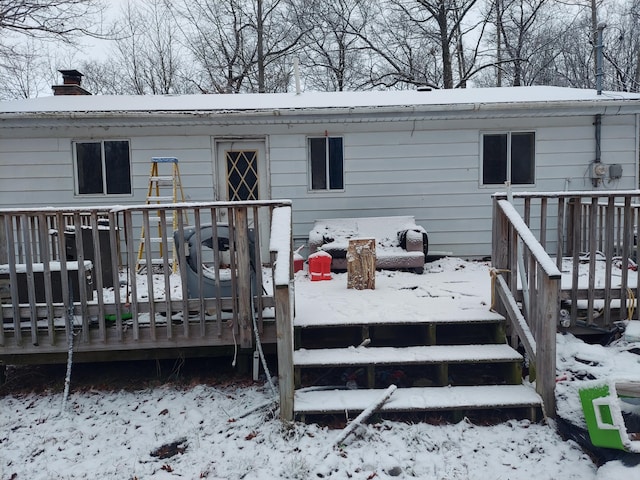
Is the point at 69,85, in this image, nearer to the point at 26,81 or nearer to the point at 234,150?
the point at 234,150

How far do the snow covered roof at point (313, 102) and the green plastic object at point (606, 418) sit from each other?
502cm

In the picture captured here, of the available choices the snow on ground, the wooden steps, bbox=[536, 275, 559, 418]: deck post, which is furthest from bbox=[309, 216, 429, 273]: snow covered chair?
bbox=[536, 275, 559, 418]: deck post

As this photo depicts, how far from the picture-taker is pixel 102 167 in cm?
741

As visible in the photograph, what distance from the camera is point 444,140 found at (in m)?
7.36

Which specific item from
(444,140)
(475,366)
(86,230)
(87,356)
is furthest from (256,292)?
(444,140)

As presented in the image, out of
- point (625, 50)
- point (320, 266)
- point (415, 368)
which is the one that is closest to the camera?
point (415, 368)

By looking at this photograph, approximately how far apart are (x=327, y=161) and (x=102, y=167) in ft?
11.4

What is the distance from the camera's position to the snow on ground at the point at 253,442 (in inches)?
110

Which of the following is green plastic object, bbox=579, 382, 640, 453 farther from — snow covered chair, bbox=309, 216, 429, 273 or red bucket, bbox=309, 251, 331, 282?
snow covered chair, bbox=309, 216, 429, 273

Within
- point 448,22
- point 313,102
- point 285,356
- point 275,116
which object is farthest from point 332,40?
point 285,356

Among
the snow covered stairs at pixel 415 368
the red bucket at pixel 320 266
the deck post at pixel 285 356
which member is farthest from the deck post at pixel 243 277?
the red bucket at pixel 320 266

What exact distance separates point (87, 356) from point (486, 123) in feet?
20.5

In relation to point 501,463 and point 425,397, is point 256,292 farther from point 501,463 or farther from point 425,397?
point 501,463

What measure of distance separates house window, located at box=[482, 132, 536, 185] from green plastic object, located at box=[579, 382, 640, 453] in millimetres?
5188
